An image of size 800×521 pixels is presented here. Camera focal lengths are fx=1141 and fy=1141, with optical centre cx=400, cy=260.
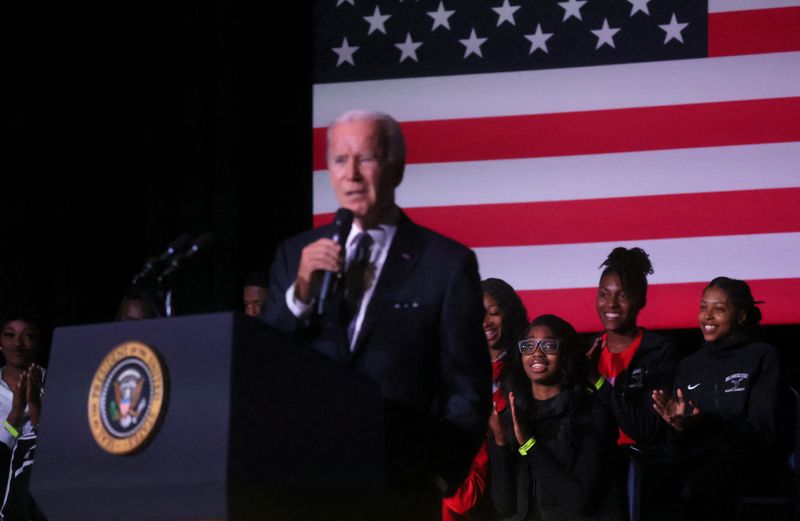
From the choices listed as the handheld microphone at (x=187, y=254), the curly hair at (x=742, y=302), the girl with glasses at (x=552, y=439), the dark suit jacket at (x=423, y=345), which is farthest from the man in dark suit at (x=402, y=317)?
the curly hair at (x=742, y=302)

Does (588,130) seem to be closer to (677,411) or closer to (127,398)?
(677,411)

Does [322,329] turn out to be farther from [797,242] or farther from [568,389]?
[797,242]

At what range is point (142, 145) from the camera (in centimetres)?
551

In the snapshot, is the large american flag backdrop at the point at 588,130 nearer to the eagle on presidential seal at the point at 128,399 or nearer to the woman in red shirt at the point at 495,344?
the woman in red shirt at the point at 495,344

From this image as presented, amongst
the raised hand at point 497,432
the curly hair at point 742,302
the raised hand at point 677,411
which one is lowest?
the raised hand at point 497,432

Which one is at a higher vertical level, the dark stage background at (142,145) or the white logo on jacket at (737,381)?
the dark stage background at (142,145)

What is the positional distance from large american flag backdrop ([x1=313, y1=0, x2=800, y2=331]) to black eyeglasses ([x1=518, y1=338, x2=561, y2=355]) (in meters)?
1.42

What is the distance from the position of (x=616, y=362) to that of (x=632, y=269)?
48 cm

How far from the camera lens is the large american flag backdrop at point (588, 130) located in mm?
5078

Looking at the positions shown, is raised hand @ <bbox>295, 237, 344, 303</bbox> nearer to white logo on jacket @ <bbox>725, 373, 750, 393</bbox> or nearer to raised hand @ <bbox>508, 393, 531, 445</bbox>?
raised hand @ <bbox>508, 393, 531, 445</bbox>

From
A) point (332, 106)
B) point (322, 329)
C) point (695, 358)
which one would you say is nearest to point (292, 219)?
point (332, 106)

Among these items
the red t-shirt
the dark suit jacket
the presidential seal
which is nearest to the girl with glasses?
the red t-shirt

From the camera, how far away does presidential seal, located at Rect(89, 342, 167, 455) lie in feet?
4.90

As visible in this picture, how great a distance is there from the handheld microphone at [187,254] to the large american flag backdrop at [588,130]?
334 centimetres
